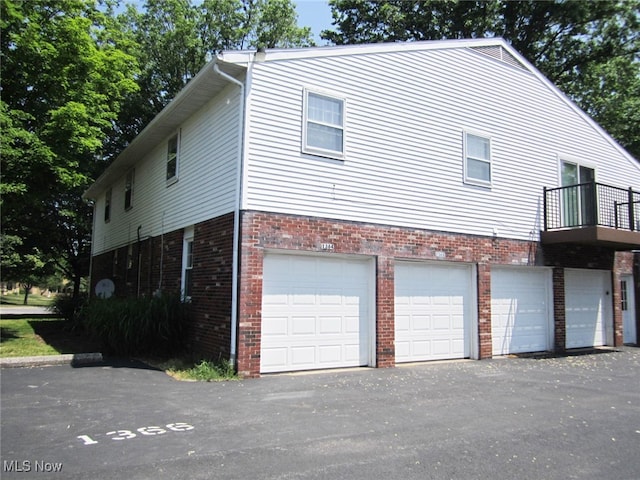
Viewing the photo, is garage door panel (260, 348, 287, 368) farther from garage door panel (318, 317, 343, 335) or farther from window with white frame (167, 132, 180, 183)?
window with white frame (167, 132, 180, 183)

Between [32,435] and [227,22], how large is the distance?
→ 90.2 feet

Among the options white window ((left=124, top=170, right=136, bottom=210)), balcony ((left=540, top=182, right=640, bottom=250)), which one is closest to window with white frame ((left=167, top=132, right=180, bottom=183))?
white window ((left=124, top=170, right=136, bottom=210))

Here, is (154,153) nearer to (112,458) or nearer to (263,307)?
(263,307)

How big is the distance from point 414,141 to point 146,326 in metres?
7.11

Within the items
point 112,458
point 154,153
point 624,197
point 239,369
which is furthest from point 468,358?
point 154,153

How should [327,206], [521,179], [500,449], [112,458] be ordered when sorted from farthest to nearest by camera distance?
[521,179] → [327,206] → [500,449] → [112,458]

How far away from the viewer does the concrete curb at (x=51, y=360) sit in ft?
31.4

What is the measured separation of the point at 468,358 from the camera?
12.2 meters

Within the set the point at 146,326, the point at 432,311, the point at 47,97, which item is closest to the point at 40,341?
the point at 146,326

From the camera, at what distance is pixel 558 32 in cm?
2731

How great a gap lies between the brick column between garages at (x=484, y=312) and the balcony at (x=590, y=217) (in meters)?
2.64

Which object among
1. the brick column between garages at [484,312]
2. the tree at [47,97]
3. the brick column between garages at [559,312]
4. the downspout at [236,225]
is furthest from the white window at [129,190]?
the brick column between garages at [559,312]

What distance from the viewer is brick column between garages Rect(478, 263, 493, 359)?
12070 millimetres

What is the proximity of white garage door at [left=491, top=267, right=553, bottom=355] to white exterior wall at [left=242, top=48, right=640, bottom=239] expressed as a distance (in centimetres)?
114
